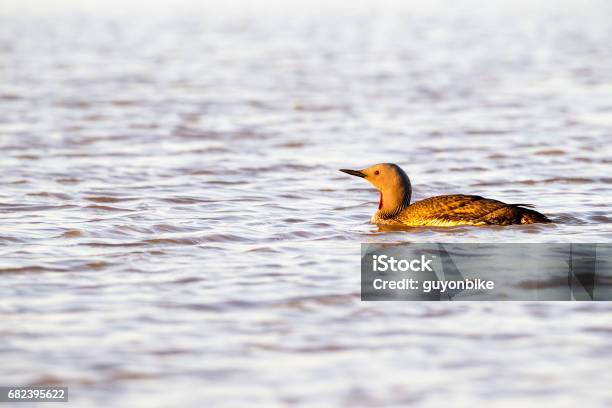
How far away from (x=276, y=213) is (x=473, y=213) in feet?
6.50

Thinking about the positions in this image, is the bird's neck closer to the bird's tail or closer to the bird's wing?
A: the bird's wing

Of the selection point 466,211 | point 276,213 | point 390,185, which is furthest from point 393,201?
point 276,213

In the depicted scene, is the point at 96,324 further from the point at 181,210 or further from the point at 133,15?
the point at 133,15

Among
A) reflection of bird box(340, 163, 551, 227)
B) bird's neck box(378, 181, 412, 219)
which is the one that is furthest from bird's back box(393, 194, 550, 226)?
bird's neck box(378, 181, 412, 219)

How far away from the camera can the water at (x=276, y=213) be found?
692 cm

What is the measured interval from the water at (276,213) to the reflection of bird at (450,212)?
12 centimetres

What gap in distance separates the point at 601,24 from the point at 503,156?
22.7 m

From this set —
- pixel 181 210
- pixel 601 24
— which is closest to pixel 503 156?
pixel 181 210

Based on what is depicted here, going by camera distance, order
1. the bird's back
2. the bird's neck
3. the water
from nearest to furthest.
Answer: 1. the water
2. the bird's back
3. the bird's neck

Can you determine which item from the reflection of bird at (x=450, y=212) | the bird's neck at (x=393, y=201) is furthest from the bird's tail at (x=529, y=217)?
the bird's neck at (x=393, y=201)

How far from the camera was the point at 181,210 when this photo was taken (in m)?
11.9

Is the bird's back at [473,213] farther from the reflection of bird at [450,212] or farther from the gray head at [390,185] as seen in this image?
the gray head at [390,185]

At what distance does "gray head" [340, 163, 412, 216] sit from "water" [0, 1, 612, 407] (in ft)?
1.07

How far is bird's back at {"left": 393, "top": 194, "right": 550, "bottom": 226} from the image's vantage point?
422 inches
